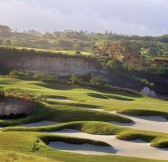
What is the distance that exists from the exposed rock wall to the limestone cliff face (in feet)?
218

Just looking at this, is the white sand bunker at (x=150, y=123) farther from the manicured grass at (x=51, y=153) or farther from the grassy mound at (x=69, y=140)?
the manicured grass at (x=51, y=153)

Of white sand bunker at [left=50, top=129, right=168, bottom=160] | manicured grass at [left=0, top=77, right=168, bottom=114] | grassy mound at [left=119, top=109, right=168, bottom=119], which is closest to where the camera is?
white sand bunker at [left=50, top=129, right=168, bottom=160]

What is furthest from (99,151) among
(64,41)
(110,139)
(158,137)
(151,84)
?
(64,41)

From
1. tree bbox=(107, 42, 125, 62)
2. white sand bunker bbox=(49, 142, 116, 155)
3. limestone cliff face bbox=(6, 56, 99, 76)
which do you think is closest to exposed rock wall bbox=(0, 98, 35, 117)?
white sand bunker bbox=(49, 142, 116, 155)

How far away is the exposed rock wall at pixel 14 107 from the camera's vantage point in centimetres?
4784

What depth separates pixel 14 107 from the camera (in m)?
48.1

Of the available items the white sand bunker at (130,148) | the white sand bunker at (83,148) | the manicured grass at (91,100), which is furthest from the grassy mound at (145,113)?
the white sand bunker at (83,148)

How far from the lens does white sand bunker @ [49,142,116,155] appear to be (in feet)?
107

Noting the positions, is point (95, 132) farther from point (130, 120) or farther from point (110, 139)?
point (130, 120)

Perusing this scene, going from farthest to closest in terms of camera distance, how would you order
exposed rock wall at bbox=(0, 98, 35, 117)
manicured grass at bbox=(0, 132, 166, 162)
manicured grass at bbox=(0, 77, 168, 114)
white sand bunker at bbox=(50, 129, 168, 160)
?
1. manicured grass at bbox=(0, 77, 168, 114)
2. exposed rock wall at bbox=(0, 98, 35, 117)
3. white sand bunker at bbox=(50, 129, 168, 160)
4. manicured grass at bbox=(0, 132, 166, 162)

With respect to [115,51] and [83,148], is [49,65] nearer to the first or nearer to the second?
[115,51]

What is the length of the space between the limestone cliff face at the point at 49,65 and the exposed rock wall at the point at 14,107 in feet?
218

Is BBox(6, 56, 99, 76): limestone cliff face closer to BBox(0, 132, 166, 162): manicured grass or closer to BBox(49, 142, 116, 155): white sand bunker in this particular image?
BBox(49, 142, 116, 155): white sand bunker

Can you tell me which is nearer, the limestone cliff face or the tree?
the limestone cliff face
